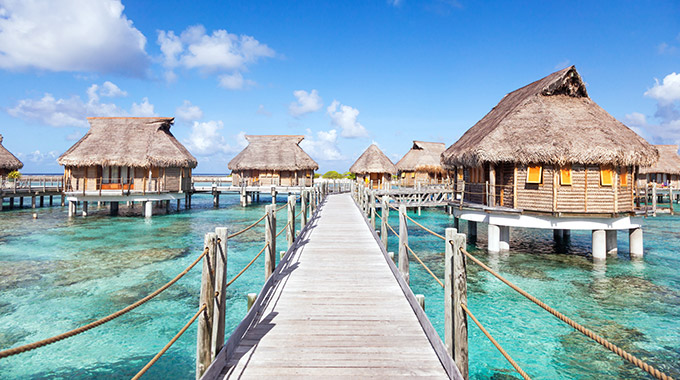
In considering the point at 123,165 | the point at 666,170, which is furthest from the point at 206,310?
the point at 666,170

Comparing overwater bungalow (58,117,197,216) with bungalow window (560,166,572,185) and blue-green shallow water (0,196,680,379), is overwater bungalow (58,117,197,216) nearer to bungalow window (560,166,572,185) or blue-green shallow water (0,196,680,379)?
blue-green shallow water (0,196,680,379)

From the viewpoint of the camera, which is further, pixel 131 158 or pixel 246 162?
pixel 246 162

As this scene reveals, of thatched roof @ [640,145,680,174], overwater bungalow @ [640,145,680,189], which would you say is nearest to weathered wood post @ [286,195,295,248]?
thatched roof @ [640,145,680,174]

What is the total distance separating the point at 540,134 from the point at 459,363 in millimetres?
12773

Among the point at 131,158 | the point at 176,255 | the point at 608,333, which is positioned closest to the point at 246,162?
the point at 131,158

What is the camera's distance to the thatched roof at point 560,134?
12.8 meters

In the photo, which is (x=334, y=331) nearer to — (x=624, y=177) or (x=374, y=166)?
(x=624, y=177)

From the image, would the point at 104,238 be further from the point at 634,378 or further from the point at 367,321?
the point at 634,378

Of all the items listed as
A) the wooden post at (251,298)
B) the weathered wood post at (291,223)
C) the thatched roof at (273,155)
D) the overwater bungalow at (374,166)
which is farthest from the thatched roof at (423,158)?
the wooden post at (251,298)

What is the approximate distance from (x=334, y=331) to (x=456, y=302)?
5.01ft

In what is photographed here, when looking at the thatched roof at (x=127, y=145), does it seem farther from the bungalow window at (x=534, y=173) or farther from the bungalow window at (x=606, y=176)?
the bungalow window at (x=606, y=176)

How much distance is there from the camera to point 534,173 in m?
13.4

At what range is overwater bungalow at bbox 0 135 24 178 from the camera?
30586 mm

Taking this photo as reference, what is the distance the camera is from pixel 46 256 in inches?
516
